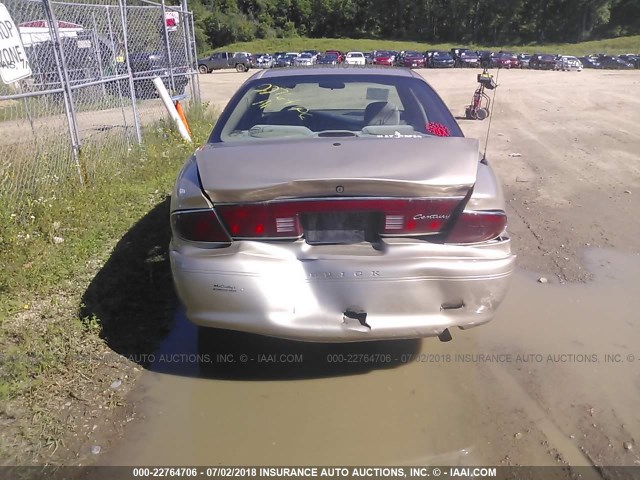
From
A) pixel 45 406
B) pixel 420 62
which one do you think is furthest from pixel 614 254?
pixel 420 62

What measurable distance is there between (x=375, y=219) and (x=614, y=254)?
3.33 meters

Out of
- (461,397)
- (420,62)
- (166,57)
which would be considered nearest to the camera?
(461,397)

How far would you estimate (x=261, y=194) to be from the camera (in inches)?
105

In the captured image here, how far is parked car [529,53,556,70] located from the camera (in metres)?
43.9

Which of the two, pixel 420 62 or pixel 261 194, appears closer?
pixel 261 194

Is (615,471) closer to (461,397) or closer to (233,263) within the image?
(461,397)

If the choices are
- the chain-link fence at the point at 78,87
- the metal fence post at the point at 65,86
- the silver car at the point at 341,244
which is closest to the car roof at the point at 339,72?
the silver car at the point at 341,244

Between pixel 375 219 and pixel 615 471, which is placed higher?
pixel 375 219

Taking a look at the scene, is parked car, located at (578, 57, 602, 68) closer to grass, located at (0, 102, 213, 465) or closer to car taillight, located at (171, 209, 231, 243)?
grass, located at (0, 102, 213, 465)

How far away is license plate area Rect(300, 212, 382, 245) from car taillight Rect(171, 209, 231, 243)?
1.39ft

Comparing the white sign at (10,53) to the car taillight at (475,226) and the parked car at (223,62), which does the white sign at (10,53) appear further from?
the parked car at (223,62)

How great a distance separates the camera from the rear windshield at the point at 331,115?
3.76 meters

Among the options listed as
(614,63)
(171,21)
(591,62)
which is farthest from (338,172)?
(591,62)

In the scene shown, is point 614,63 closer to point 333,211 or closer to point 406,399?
point 406,399
